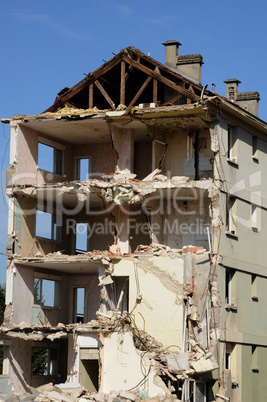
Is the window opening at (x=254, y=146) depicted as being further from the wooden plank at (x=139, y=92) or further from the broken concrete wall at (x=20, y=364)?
the broken concrete wall at (x=20, y=364)

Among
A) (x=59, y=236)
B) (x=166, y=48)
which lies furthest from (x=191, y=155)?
(x=59, y=236)

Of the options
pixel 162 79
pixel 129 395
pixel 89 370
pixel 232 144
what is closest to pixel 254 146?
pixel 232 144

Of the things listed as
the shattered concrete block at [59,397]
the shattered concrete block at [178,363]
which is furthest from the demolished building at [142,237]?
the shattered concrete block at [59,397]

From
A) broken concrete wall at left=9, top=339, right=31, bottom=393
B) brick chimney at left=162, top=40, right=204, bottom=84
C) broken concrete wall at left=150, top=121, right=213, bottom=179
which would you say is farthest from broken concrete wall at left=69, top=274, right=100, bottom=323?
brick chimney at left=162, top=40, right=204, bottom=84

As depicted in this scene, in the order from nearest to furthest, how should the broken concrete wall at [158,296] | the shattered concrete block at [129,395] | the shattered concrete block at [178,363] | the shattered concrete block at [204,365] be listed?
the shattered concrete block at [129,395]
the shattered concrete block at [204,365]
the shattered concrete block at [178,363]
the broken concrete wall at [158,296]

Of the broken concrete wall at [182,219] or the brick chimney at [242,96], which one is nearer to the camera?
the broken concrete wall at [182,219]

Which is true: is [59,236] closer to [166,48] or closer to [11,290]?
[11,290]

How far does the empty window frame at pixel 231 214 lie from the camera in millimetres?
Answer: 35366

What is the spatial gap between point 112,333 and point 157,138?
29.6 ft

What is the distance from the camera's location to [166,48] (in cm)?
3869

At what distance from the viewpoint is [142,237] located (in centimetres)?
3788

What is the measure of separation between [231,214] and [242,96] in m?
8.29

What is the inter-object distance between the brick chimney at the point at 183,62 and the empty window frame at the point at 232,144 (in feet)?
9.12

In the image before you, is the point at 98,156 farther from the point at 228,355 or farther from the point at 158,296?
the point at 228,355
